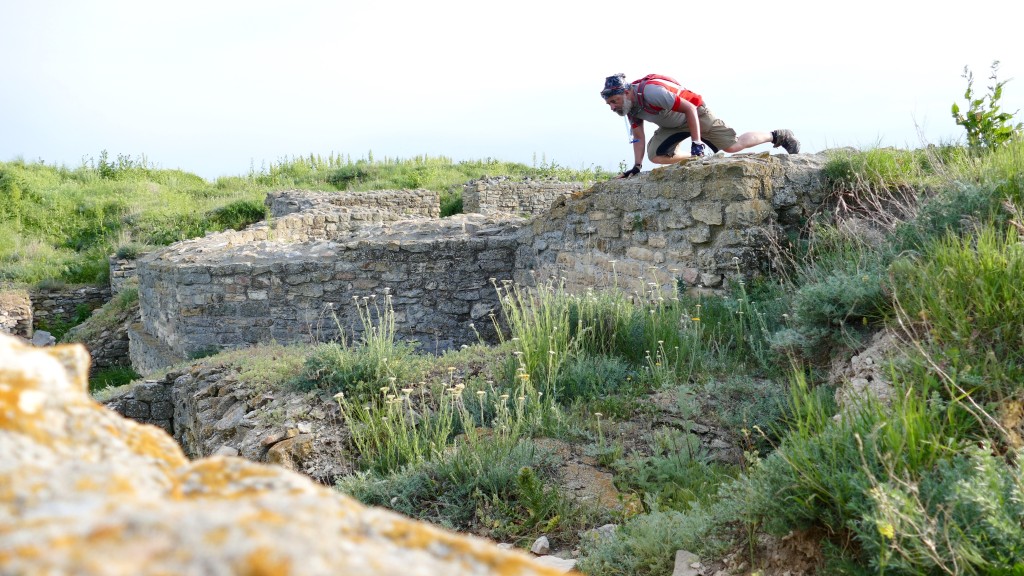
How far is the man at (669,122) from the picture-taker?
25.8 ft

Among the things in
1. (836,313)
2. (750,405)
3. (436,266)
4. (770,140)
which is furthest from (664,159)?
(750,405)

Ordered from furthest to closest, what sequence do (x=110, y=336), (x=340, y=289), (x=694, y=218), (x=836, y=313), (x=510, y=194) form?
(x=510, y=194) → (x=110, y=336) → (x=340, y=289) → (x=694, y=218) → (x=836, y=313)

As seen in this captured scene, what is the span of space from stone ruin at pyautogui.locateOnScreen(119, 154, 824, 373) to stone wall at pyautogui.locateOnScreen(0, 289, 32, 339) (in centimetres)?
473

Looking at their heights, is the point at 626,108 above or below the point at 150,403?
above

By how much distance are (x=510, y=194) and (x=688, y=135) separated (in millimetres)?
10001

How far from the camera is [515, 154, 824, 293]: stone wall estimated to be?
6.81 meters

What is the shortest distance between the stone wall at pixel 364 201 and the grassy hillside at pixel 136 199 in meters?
1.12

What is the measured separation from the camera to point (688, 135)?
8328mm

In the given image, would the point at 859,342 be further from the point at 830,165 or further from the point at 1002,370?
the point at 830,165

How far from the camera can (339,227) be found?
14.1m

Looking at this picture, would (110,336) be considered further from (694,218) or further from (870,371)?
(870,371)

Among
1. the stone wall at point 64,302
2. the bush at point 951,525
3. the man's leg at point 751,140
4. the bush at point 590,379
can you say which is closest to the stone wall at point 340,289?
the man's leg at point 751,140

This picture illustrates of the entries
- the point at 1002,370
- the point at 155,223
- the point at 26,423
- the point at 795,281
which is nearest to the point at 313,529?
the point at 26,423

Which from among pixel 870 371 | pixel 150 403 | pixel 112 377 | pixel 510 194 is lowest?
pixel 112 377
